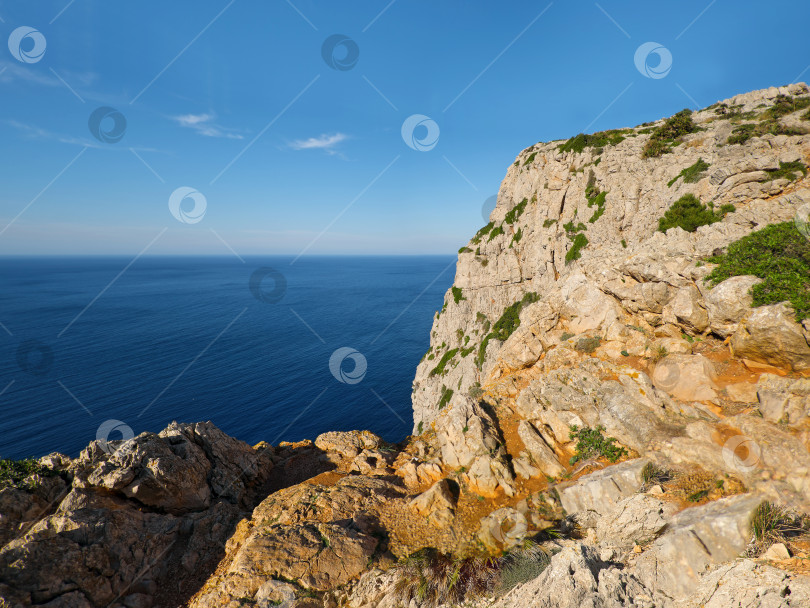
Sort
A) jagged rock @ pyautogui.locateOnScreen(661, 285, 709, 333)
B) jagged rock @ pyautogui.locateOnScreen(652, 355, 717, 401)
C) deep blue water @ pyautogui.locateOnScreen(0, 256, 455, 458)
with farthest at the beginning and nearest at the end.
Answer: deep blue water @ pyautogui.locateOnScreen(0, 256, 455, 458)
jagged rock @ pyautogui.locateOnScreen(661, 285, 709, 333)
jagged rock @ pyautogui.locateOnScreen(652, 355, 717, 401)

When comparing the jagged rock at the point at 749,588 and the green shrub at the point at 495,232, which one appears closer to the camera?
the jagged rock at the point at 749,588

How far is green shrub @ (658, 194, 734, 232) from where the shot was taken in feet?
77.2

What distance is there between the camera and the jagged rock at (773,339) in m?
12.7

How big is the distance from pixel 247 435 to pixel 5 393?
177 feet

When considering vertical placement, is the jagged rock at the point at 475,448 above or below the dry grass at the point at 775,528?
below

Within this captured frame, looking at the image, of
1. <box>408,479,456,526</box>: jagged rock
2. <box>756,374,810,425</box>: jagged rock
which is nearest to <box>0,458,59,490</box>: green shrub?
<box>408,479,456,526</box>: jagged rock

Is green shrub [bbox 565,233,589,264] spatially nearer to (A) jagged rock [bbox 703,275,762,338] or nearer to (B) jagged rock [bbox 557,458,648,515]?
(A) jagged rock [bbox 703,275,762,338]

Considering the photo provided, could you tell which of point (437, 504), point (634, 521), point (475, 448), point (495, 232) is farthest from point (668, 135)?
point (437, 504)

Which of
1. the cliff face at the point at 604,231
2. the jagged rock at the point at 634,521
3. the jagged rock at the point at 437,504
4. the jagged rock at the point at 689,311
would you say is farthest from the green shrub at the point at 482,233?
the jagged rock at the point at 634,521

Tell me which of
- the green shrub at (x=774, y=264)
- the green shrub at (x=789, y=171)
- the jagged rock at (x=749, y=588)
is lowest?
the jagged rock at (x=749, y=588)

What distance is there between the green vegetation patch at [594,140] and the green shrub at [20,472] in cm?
5845

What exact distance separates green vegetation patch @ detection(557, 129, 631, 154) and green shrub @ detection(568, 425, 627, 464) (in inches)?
1665

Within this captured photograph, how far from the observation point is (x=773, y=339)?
13297mm

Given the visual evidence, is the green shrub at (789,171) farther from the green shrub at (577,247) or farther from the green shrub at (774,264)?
the green shrub at (577,247)
